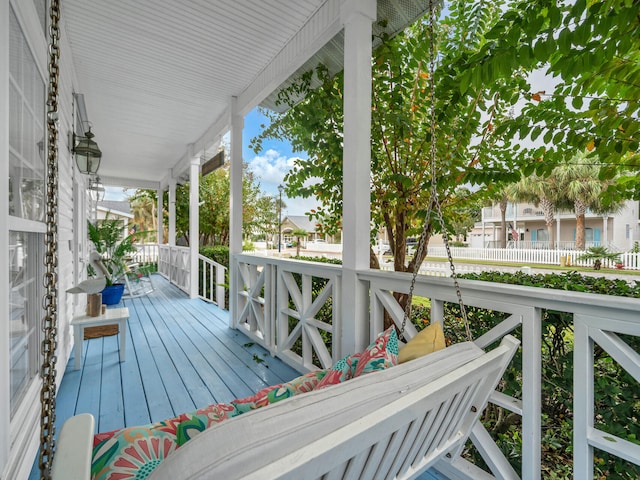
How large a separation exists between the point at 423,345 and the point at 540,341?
46 cm

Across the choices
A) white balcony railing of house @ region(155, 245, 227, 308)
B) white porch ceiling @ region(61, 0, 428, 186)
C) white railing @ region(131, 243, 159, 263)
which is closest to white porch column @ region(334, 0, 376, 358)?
white porch ceiling @ region(61, 0, 428, 186)

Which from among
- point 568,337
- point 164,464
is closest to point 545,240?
point 568,337

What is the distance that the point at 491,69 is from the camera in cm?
137

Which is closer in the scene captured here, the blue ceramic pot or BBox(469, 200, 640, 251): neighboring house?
BBox(469, 200, 640, 251): neighboring house

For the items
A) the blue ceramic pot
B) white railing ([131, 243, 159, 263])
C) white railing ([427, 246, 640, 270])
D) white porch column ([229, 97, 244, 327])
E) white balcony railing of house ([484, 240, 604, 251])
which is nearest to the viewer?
white railing ([427, 246, 640, 270])

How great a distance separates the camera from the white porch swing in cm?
55

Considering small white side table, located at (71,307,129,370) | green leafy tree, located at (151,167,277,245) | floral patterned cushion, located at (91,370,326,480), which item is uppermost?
green leafy tree, located at (151,167,277,245)

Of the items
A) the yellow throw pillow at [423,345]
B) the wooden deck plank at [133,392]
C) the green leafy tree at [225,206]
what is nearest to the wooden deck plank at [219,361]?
the wooden deck plank at [133,392]

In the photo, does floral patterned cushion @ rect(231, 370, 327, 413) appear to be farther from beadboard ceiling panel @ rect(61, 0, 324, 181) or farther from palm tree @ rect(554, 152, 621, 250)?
beadboard ceiling panel @ rect(61, 0, 324, 181)

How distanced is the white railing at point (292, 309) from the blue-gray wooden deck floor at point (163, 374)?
0.56ft

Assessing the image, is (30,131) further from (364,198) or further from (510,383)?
(510,383)

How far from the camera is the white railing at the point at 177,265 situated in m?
6.92

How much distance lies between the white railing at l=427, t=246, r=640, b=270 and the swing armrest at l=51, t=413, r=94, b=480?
2011 mm

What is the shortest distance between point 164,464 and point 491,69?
5.41ft
